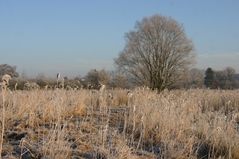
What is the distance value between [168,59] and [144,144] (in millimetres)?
44990

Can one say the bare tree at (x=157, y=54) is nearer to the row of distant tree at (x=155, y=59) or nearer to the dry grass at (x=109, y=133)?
the row of distant tree at (x=155, y=59)

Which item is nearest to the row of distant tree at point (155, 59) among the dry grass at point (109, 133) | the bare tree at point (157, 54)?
the bare tree at point (157, 54)

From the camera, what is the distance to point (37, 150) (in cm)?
643

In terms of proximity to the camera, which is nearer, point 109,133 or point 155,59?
point 109,133

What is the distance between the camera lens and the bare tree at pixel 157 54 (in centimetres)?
5200

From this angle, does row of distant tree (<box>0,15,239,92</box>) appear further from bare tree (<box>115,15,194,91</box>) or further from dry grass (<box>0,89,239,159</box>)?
dry grass (<box>0,89,239,159</box>)

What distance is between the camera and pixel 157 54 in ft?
173

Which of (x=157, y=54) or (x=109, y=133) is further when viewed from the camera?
(x=157, y=54)

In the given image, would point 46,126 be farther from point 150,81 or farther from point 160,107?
point 150,81

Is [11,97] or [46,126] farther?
Result: [11,97]

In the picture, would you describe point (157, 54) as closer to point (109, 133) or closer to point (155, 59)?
point (155, 59)

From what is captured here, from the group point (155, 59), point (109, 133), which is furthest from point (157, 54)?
point (109, 133)

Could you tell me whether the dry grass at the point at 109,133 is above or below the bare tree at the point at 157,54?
below

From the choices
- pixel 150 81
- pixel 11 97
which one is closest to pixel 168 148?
pixel 11 97
